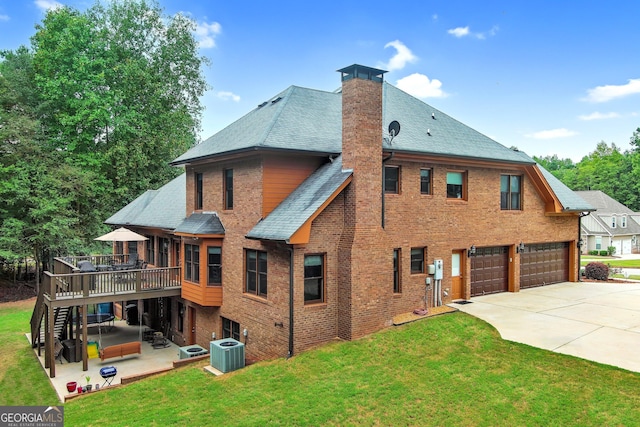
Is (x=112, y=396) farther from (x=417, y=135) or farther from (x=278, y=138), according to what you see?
(x=417, y=135)

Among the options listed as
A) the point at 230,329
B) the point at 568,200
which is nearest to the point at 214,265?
the point at 230,329

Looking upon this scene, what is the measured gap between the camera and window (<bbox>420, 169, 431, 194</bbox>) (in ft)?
52.3

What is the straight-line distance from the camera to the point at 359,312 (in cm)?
1294

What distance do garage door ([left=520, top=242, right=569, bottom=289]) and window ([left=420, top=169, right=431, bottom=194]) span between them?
6.70m

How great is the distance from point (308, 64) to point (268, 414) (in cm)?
1957

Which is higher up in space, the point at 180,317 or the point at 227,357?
the point at 227,357

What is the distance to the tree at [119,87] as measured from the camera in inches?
1254

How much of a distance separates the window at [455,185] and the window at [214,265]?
8.90 metres

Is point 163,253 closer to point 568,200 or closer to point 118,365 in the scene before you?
point 118,365

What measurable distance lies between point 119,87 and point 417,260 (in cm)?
2867

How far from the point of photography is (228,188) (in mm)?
16172

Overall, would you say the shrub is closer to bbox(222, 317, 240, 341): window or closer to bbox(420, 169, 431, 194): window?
bbox(420, 169, 431, 194): window

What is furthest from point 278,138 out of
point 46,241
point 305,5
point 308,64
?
point 46,241

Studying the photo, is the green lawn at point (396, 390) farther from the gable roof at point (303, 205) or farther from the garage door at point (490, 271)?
the garage door at point (490, 271)
